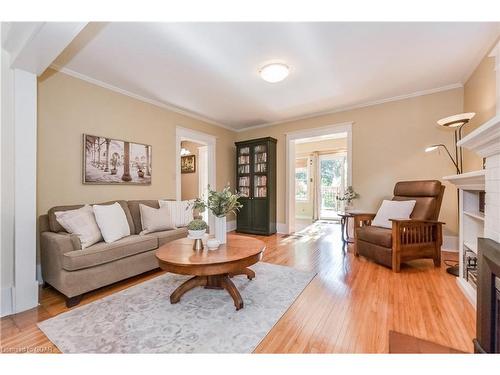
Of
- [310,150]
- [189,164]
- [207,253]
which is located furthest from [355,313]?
[310,150]

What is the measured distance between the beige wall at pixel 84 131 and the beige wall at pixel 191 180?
5.49 ft

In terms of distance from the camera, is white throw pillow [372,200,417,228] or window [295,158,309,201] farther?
window [295,158,309,201]

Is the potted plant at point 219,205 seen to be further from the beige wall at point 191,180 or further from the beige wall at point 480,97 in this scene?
the beige wall at point 191,180

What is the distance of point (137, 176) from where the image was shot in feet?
11.0

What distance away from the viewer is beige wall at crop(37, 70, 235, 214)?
8.10 feet

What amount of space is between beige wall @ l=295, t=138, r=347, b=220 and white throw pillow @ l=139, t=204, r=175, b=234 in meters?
4.83

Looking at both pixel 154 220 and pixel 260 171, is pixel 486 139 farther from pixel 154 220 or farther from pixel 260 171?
pixel 260 171

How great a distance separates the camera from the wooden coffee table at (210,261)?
1.65 meters

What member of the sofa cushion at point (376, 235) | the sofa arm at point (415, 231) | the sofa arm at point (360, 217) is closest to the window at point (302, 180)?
the sofa arm at point (360, 217)

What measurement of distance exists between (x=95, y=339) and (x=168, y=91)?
3073mm

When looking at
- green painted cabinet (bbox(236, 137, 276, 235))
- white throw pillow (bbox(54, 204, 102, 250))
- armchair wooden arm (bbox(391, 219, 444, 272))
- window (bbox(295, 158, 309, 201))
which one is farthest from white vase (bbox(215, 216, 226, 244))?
window (bbox(295, 158, 309, 201))

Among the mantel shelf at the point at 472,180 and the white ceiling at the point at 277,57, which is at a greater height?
the white ceiling at the point at 277,57

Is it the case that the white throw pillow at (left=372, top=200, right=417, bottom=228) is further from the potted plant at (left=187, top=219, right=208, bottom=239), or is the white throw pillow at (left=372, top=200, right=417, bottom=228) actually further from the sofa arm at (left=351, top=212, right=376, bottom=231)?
the potted plant at (left=187, top=219, right=208, bottom=239)
